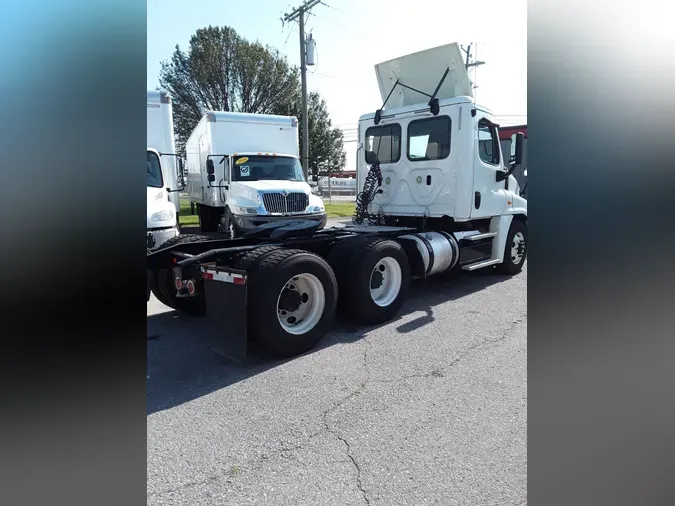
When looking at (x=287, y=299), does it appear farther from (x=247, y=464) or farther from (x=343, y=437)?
(x=247, y=464)

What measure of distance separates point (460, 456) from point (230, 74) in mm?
25234

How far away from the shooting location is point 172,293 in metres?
5.63

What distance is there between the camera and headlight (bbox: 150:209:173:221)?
7634 mm

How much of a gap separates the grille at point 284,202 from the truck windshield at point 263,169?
0.89 m

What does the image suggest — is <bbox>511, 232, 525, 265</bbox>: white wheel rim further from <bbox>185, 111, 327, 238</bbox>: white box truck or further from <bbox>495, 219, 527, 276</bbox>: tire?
<bbox>185, 111, 327, 238</bbox>: white box truck

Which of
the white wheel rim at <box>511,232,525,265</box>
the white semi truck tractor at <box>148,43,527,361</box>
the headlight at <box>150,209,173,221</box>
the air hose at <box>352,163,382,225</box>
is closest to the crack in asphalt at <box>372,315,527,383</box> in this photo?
the white semi truck tractor at <box>148,43,527,361</box>

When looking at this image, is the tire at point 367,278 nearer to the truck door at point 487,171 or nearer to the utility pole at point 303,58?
the truck door at point 487,171

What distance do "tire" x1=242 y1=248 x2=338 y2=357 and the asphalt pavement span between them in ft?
0.70

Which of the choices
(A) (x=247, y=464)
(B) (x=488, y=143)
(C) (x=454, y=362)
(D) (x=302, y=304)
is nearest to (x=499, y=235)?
(B) (x=488, y=143)

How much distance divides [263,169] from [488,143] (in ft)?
21.9
